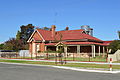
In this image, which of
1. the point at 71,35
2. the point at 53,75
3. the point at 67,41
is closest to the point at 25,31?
the point at 71,35

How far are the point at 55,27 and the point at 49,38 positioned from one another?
386cm

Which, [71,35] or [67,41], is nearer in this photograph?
[67,41]

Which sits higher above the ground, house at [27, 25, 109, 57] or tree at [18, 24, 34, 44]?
tree at [18, 24, 34, 44]

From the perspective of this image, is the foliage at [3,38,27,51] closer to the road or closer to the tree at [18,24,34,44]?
the tree at [18,24,34,44]

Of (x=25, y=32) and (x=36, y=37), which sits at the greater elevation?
(x=25, y=32)

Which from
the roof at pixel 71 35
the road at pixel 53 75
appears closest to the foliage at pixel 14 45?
the roof at pixel 71 35

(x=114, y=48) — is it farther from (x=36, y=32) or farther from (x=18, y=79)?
(x=18, y=79)

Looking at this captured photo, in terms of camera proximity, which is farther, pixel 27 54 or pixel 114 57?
pixel 27 54

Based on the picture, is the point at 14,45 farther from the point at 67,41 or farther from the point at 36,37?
the point at 67,41

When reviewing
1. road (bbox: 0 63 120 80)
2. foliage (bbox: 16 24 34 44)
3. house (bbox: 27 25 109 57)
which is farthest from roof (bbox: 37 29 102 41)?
foliage (bbox: 16 24 34 44)

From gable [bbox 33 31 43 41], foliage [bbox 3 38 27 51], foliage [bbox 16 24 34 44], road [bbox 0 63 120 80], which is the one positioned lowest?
road [bbox 0 63 120 80]

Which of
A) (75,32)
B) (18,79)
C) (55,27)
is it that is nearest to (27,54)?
(55,27)

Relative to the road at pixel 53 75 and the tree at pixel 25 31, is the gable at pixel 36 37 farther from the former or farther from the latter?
the tree at pixel 25 31

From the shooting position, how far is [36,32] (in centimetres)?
4447
